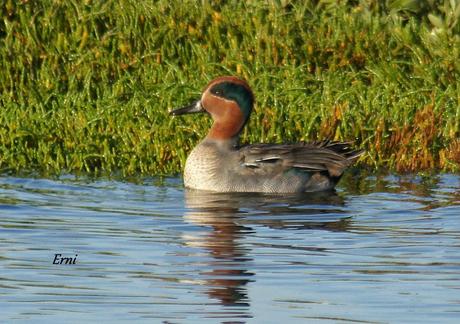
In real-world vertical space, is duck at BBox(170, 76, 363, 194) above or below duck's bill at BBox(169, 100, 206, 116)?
below

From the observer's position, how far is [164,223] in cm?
988

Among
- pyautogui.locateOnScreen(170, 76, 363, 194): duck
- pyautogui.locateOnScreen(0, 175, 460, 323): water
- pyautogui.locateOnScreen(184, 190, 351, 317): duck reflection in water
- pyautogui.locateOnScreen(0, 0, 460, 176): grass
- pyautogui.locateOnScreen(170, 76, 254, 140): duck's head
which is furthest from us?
pyautogui.locateOnScreen(0, 0, 460, 176): grass

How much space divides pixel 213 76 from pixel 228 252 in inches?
190

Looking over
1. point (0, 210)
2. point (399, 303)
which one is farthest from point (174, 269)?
point (0, 210)

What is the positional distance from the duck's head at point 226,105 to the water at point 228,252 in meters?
0.57

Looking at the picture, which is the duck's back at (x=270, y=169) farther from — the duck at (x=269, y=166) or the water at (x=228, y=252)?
the water at (x=228, y=252)

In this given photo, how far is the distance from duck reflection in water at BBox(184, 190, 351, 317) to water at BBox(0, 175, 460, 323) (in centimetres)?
1

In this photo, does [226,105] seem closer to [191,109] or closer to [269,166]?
[191,109]

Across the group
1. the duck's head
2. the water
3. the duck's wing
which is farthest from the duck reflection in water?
the duck's head

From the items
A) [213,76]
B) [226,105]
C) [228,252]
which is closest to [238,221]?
[228,252]

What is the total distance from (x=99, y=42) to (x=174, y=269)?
595 cm

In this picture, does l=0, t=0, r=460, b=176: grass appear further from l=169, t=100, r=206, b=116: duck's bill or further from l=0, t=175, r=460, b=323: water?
l=0, t=175, r=460, b=323: water

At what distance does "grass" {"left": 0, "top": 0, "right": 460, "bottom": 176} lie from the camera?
1235 centimetres

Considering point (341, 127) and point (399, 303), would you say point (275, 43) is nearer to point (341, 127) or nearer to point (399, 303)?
point (341, 127)
